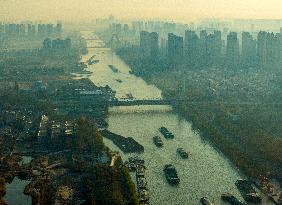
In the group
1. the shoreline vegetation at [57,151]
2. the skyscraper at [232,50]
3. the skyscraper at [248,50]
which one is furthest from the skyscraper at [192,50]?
the shoreline vegetation at [57,151]

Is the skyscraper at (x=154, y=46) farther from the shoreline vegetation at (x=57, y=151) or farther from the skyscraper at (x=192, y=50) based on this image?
the shoreline vegetation at (x=57, y=151)

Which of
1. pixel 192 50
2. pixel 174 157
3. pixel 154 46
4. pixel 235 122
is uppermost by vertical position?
pixel 154 46

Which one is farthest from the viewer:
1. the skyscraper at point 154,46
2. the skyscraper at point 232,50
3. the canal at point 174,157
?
the skyscraper at point 154,46

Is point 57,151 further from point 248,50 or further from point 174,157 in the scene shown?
point 248,50

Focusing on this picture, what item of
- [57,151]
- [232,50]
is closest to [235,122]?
[57,151]

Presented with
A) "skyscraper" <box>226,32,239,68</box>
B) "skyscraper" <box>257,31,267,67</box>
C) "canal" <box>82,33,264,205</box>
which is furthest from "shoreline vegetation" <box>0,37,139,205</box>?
"skyscraper" <box>257,31,267,67</box>
